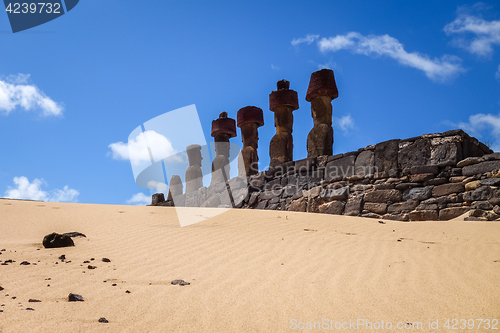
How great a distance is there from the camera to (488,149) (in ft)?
23.9

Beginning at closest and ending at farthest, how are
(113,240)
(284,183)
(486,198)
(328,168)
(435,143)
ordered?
1. (113,240)
2. (486,198)
3. (435,143)
4. (328,168)
5. (284,183)

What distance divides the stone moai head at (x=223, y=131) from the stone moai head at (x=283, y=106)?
3342 mm

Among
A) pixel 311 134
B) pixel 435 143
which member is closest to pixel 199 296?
pixel 435 143

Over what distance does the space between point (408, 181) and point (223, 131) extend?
9.17m

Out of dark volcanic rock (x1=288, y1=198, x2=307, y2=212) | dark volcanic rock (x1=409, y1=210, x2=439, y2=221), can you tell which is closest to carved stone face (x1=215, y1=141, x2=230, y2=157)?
dark volcanic rock (x1=288, y1=198, x2=307, y2=212)

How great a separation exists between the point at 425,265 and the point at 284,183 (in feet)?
21.3

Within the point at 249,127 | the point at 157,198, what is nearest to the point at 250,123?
the point at 249,127

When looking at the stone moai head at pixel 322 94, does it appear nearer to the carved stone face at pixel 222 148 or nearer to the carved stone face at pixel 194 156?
the carved stone face at pixel 222 148

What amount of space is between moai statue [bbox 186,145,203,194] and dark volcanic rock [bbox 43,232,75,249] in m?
10.2

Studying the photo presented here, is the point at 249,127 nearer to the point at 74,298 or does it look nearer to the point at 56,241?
the point at 56,241

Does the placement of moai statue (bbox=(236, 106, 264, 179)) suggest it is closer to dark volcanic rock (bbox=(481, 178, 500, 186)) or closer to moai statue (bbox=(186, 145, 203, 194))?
moai statue (bbox=(186, 145, 203, 194))

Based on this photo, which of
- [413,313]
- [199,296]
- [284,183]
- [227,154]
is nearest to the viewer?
[413,313]

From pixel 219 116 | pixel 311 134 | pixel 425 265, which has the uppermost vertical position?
pixel 219 116

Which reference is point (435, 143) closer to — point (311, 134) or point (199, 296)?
point (311, 134)
